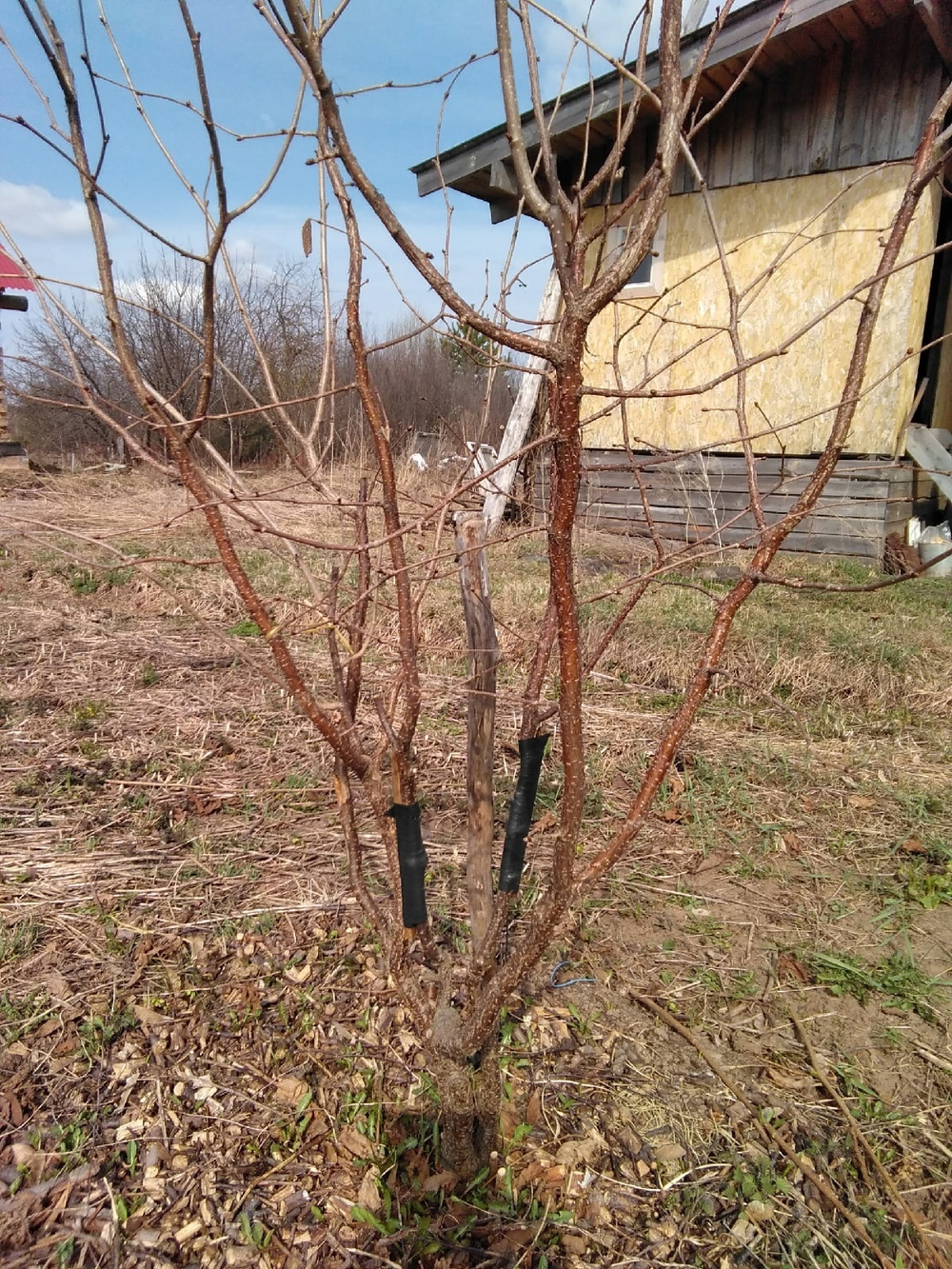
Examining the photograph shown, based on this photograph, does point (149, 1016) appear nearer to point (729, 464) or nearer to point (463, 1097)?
point (463, 1097)

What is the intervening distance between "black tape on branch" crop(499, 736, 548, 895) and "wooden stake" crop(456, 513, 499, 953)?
0.73ft

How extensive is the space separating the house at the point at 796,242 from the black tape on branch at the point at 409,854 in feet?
14.6

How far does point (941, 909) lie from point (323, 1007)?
180 cm

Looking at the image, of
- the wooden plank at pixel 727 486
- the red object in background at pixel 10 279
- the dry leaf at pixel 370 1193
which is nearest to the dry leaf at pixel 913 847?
the dry leaf at pixel 370 1193

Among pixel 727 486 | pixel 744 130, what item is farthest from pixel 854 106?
pixel 727 486

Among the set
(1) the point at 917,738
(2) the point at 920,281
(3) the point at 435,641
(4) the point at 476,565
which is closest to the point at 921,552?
(2) the point at 920,281

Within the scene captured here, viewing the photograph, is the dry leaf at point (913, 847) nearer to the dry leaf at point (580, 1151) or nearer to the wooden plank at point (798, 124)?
the dry leaf at point (580, 1151)

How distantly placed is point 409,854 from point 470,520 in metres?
0.72

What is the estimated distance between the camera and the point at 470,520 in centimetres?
173

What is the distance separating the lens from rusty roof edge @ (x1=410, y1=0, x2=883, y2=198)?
5.15m

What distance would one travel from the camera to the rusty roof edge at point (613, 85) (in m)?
5.15

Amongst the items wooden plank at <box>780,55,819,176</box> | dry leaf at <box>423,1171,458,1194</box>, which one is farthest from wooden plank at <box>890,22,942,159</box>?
dry leaf at <box>423,1171,458,1194</box>

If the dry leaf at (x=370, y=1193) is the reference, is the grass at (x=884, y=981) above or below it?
below

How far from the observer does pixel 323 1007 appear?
6.31 ft
